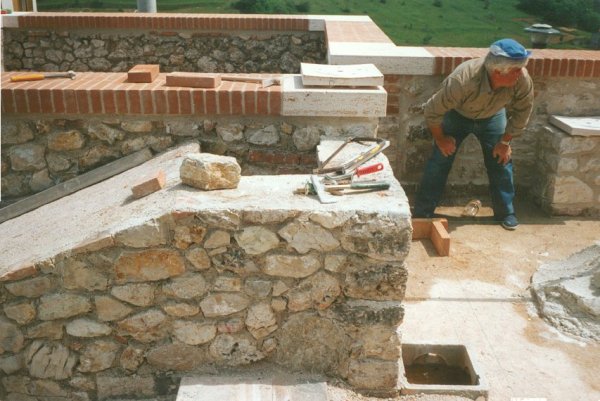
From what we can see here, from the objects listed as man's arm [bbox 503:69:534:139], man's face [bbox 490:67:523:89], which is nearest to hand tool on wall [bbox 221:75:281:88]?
man's face [bbox 490:67:523:89]

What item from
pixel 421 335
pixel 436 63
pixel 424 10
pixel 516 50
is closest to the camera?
pixel 421 335

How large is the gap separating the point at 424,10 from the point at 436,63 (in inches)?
612

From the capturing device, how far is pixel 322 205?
9.06 ft

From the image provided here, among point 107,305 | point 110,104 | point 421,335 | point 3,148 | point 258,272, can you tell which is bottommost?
point 421,335

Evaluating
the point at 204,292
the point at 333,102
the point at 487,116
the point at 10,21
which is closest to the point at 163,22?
the point at 10,21

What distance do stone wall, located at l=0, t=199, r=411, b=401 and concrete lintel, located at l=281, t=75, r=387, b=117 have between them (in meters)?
1.23

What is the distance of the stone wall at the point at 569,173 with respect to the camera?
509 cm

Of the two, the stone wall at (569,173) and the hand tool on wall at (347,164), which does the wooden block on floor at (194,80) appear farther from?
the stone wall at (569,173)

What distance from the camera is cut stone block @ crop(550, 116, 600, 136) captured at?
5.01 m

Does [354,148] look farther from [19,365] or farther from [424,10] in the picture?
[424,10]

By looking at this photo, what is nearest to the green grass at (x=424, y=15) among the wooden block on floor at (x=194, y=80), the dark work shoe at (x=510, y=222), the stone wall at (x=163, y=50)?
the stone wall at (x=163, y=50)

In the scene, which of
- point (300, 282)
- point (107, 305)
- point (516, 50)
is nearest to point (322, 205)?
point (300, 282)

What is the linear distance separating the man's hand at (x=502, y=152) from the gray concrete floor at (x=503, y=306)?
23.4 inches

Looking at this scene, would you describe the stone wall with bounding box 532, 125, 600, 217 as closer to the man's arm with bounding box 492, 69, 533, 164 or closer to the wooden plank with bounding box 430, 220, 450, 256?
the man's arm with bounding box 492, 69, 533, 164
